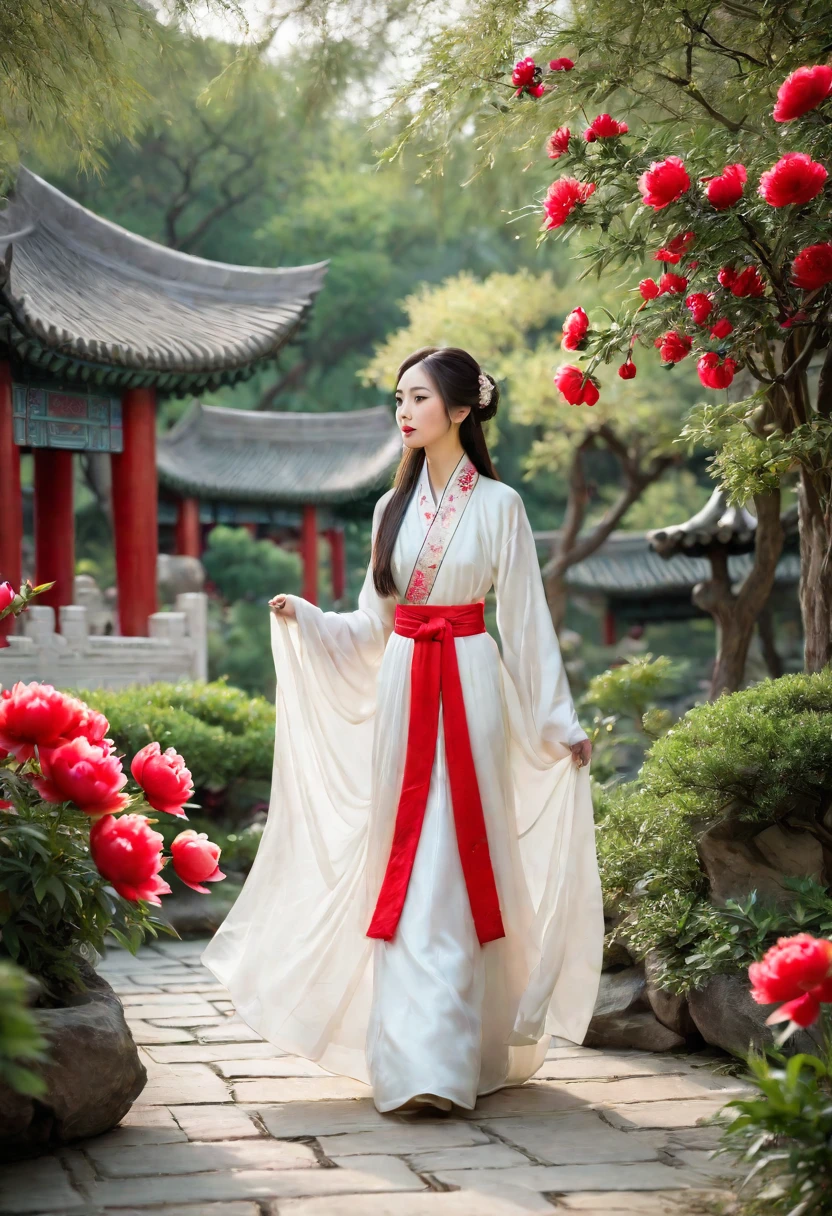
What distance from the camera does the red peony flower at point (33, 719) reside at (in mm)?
2939

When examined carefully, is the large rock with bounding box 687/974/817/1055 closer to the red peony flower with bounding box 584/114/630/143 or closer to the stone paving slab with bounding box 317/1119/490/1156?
the stone paving slab with bounding box 317/1119/490/1156

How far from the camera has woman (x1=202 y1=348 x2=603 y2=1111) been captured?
3.51 metres

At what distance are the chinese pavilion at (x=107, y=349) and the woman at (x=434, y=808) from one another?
5142 mm

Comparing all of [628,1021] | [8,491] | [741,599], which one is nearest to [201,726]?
[8,491]

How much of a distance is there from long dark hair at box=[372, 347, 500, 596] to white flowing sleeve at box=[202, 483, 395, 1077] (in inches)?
3.3

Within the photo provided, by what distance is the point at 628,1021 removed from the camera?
416cm

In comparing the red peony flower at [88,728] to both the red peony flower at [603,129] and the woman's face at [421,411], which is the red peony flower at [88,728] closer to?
the woman's face at [421,411]

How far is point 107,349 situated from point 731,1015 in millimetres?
6773

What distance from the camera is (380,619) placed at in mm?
3898

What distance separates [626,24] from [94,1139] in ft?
12.9

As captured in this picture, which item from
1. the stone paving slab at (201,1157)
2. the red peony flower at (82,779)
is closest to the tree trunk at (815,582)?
the stone paving slab at (201,1157)

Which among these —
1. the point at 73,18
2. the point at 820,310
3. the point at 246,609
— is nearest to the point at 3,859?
the point at 820,310

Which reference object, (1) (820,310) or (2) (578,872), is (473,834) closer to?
(2) (578,872)

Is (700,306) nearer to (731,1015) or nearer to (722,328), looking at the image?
(722,328)
